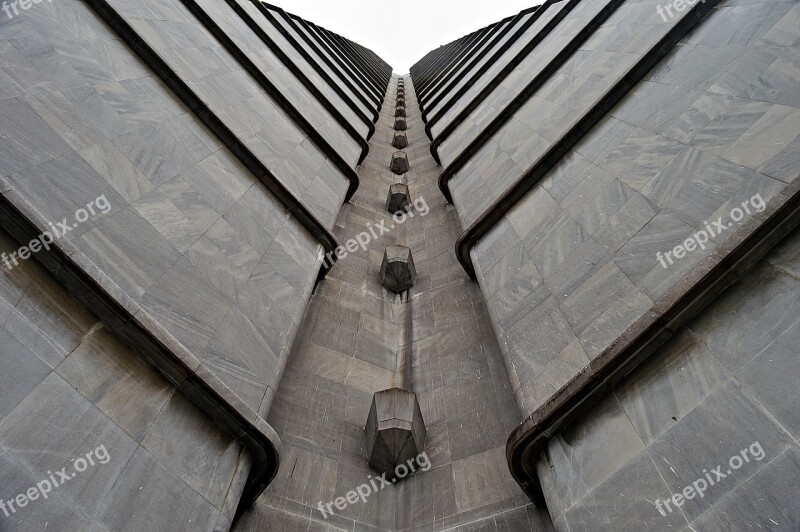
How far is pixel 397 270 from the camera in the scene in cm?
1116

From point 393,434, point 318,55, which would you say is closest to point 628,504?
point 393,434

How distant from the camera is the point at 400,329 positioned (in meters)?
10.2

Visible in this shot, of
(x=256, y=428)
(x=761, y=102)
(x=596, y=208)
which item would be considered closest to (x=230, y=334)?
(x=256, y=428)

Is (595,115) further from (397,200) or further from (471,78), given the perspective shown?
(471,78)

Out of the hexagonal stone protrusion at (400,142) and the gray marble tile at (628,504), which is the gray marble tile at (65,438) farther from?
the hexagonal stone protrusion at (400,142)

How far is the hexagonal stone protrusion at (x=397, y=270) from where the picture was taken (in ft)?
36.6

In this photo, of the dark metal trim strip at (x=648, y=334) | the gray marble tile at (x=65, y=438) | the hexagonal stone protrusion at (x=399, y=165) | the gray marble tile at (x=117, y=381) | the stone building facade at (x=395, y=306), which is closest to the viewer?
the gray marble tile at (x=65, y=438)

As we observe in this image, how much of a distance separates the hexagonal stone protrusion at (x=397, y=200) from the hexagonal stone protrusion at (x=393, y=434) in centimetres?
875

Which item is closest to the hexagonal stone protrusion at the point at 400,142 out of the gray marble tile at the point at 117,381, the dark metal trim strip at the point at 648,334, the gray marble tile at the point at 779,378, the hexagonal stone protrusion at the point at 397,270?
the hexagonal stone protrusion at the point at 397,270

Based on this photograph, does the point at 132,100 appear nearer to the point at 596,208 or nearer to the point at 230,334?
the point at 230,334

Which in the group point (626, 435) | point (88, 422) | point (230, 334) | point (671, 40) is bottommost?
point (626, 435)

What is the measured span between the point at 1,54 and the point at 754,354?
379 inches

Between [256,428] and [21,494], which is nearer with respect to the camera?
[21,494]

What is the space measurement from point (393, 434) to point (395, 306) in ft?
13.9
